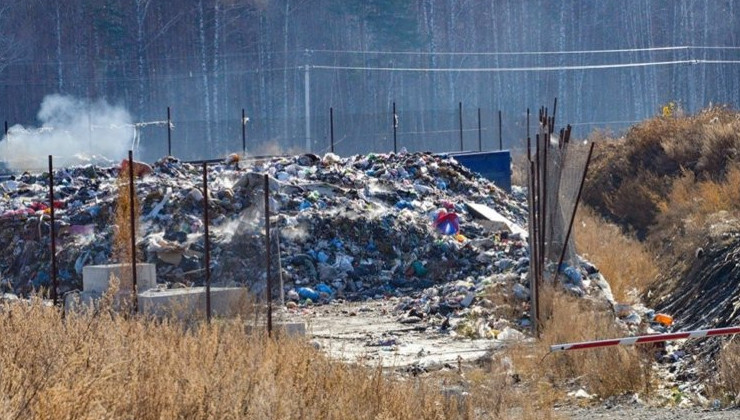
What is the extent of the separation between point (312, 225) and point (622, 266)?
5.58 meters

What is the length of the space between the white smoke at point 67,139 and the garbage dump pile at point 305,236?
9087 millimetres

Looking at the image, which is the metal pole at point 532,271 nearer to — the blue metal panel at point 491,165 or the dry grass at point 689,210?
the dry grass at point 689,210

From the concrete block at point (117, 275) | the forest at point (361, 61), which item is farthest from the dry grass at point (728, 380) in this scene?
the forest at point (361, 61)

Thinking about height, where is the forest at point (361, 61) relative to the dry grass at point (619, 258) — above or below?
above

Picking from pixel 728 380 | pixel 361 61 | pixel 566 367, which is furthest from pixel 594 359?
pixel 361 61

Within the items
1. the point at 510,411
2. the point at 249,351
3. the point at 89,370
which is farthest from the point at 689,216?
Result: the point at 89,370

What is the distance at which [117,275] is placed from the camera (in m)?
13.9

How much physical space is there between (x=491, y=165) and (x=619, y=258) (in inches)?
487

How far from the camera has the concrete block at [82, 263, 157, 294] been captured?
1395 cm

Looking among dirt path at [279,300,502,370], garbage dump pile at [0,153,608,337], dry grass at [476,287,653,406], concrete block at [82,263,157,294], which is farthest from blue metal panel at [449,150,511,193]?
concrete block at [82,263,157,294]

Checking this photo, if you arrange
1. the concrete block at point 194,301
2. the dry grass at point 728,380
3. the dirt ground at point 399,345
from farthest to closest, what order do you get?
the concrete block at point 194,301, the dry grass at point 728,380, the dirt ground at point 399,345

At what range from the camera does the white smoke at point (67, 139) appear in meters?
36.1

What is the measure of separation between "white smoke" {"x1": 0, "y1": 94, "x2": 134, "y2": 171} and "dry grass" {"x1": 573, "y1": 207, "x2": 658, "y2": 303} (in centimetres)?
1592

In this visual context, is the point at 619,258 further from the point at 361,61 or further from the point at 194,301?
the point at 361,61
